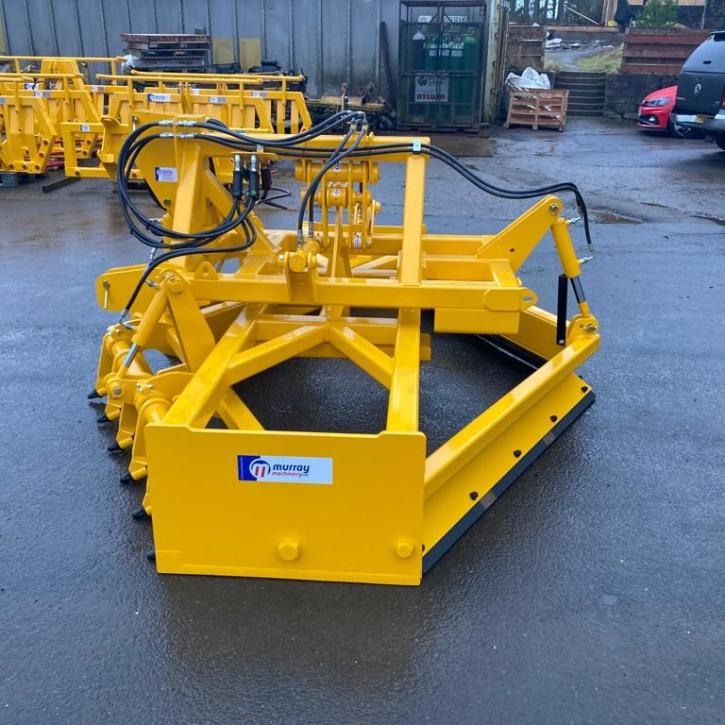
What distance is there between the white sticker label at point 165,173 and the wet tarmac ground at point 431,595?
52.5 inches

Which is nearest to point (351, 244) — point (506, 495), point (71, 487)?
point (506, 495)

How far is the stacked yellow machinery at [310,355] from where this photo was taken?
2.78 meters

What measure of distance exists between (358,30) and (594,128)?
5865mm

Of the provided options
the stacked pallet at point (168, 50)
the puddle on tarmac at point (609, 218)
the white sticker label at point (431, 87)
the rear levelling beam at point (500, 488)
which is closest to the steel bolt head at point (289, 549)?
the rear levelling beam at point (500, 488)

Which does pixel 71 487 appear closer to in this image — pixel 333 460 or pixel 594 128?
pixel 333 460

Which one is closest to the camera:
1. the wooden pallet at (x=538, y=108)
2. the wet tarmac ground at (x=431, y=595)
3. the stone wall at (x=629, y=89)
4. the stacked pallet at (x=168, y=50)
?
the wet tarmac ground at (x=431, y=595)

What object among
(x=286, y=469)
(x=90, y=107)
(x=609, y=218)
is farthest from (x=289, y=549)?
(x=90, y=107)

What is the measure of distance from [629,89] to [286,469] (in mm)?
19763

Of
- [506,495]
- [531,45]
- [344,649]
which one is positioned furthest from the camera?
[531,45]

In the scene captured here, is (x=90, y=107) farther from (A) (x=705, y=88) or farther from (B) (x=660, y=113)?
(B) (x=660, y=113)

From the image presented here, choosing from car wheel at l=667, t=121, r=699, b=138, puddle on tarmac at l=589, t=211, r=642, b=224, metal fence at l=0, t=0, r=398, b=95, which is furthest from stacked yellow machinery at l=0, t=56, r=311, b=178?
car wheel at l=667, t=121, r=699, b=138

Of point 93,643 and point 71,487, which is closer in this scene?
point 93,643

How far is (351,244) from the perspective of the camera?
14.0 feet

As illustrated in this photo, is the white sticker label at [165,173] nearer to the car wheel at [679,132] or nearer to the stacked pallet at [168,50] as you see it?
the stacked pallet at [168,50]
